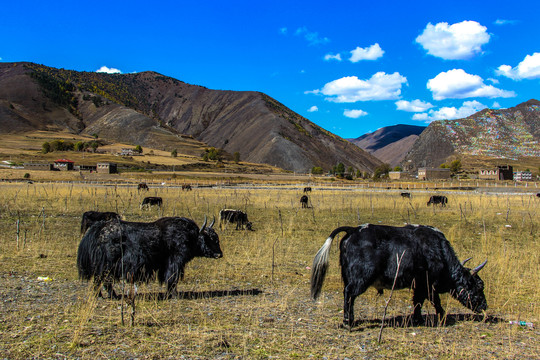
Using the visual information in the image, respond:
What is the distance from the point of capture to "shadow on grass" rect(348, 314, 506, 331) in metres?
6.58

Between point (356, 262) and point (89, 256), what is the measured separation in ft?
16.9

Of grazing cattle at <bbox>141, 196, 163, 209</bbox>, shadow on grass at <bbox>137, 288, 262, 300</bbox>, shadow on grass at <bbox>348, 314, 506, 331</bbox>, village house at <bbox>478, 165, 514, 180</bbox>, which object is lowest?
shadow on grass at <bbox>348, 314, 506, 331</bbox>

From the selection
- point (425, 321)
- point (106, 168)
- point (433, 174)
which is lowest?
point (425, 321)

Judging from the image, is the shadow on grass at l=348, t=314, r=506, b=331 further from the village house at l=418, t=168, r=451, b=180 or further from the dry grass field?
the village house at l=418, t=168, r=451, b=180

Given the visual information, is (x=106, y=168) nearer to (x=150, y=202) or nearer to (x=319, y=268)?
(x=150, y=202)

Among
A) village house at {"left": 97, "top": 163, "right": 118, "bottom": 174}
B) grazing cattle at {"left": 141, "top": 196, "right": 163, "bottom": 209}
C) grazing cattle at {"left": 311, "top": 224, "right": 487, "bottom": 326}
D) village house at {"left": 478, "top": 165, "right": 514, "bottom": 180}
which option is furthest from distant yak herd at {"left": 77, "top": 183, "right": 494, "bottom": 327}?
village house at {"left": 478, "top": 165, "right": 514, "bottom": 180}

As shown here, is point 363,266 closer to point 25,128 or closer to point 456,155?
point 456,155

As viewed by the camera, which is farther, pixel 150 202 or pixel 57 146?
pixel 57 146

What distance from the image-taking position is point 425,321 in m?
6.85

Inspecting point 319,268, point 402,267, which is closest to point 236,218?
point 319,268

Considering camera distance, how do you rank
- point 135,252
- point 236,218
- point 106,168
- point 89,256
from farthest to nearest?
1. point 106,168
2. point 236,218
3. point 135,252
4. point 89,256

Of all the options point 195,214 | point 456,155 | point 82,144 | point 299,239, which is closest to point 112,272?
point 299,239

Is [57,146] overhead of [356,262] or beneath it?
overhead

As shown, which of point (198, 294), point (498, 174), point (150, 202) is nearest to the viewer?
point (198, 294)
